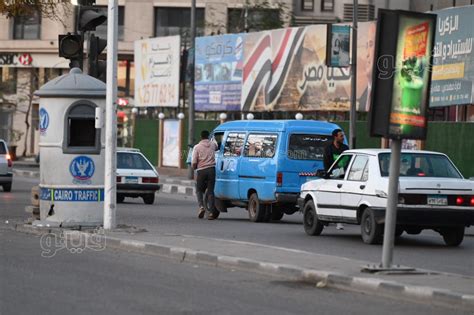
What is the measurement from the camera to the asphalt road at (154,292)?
11.3 metres

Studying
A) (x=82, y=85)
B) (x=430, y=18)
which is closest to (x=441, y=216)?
(x=430, y=18)

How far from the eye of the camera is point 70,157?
20.2 m

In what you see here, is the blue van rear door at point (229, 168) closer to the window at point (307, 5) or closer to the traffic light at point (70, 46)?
the traffic light at point (70, 46)

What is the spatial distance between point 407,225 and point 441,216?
1.79ft

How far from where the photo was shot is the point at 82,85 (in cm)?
2030

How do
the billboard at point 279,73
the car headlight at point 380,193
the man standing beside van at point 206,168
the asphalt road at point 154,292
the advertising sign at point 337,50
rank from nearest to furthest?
the asphalt road at point 154,292, the car headlight at point 380,193, the man standing beside van at point 206,168, the advertising sign at point 337,50, the billboard at point 279,73

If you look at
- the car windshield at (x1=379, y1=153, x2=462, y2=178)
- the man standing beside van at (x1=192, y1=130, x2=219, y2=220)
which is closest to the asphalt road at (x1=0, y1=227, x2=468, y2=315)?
the car windshield at (x1=379, y1=153, x2=462, y2=178)

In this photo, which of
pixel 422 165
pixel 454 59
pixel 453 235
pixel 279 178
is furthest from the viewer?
pixel 454 59

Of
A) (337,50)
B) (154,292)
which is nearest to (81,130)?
(154,292)

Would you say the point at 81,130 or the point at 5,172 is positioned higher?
the point at 81,130

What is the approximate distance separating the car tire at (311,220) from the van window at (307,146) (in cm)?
343

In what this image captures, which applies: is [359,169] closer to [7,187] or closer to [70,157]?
[70,157]

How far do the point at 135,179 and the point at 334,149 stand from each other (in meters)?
9.62

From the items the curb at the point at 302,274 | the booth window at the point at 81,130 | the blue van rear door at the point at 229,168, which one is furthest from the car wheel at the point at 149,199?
the curb at the point at 302,274
